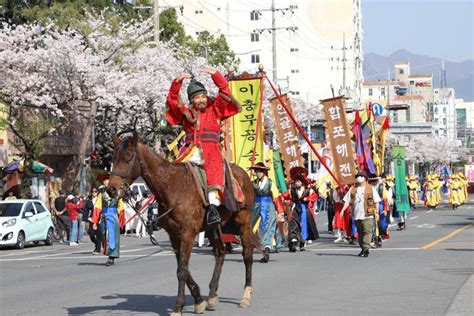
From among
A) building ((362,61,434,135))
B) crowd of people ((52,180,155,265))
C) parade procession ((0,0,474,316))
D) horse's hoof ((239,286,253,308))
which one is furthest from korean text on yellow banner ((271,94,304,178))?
building ((362,61,434,135))

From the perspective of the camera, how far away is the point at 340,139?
87.7 feet

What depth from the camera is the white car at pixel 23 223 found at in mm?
28969

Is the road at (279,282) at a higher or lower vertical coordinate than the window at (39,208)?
lower

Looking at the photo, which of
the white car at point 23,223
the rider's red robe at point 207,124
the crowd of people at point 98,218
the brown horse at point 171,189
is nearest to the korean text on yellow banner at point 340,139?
the crowd of people at point 98,218

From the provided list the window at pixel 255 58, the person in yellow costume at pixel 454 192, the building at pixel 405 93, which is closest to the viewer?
the person in yellow costume at pixel 454 192

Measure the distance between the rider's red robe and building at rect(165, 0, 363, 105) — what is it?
90500 millimetres

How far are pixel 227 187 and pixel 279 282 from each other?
3.44 metres

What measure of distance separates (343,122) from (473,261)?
9.41 meters

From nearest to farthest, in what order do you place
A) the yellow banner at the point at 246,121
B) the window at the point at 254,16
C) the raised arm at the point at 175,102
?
the raised arm at the point at 175,102, the yellow banner at the point at 246,121, the window at the point at 254,16

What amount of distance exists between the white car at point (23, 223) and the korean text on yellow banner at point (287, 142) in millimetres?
7941

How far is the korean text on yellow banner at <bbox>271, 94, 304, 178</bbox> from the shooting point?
30422mm

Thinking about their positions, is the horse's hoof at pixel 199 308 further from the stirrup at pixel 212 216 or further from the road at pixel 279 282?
the stirrup at pixel 212 216

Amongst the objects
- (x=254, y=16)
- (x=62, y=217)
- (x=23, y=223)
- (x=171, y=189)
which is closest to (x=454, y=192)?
(x=62, y=217)

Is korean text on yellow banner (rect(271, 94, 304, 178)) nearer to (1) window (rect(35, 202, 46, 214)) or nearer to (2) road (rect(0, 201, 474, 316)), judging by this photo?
(2) road (rect(0, 201, 474, 316))
